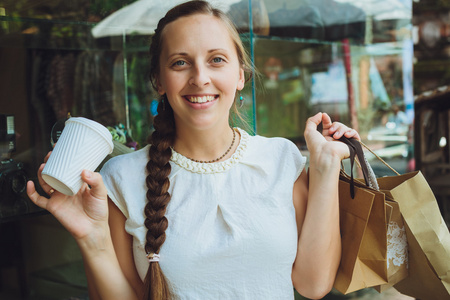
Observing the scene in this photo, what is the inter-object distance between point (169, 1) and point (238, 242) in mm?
1322

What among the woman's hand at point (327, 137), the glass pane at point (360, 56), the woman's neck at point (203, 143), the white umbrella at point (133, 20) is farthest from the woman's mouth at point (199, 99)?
the glass pane at point (360, 56)

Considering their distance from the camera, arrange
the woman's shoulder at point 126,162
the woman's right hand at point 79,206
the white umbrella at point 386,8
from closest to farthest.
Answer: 1. the woman's right hand at point 79,206
2. the woman's shoulder at point 126,162
3. the white umbrella at point 386,8

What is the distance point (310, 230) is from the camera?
1.36 metres

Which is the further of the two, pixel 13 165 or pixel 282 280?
pixel 13 165

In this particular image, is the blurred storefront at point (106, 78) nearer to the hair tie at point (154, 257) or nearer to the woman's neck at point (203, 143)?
the woman's neck at point (203, 143)

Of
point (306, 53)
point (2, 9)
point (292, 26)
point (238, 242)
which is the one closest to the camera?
point (238, 242)

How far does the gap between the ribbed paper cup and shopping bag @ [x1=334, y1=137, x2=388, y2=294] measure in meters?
0.75

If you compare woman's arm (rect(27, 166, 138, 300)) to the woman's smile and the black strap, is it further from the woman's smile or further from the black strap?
the black strap

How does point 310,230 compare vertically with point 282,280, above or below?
above

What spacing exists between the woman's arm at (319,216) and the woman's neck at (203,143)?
262mm

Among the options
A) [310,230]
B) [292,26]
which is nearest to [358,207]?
[310,230]

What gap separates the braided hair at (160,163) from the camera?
1.25 meters

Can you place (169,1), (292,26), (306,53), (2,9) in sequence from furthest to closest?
(306,53)
(292,26)
(169,1)
(2,9)

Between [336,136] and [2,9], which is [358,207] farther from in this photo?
[2,9]
